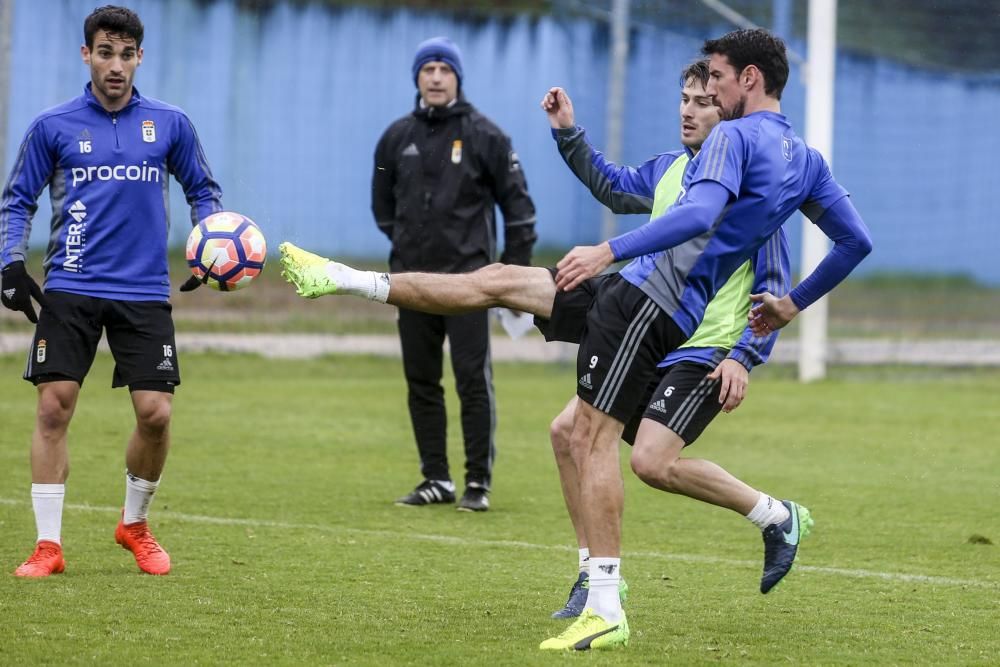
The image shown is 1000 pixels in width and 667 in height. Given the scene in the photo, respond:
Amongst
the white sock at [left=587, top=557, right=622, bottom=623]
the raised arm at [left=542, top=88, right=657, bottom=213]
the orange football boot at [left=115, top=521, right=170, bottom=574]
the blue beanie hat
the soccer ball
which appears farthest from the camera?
the blue beanie hat

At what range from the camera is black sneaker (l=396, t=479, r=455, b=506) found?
27.8 ft

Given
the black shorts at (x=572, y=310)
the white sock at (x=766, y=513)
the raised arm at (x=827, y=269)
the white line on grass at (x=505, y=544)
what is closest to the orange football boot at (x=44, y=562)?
the white line on grass at (x=505, y=544)

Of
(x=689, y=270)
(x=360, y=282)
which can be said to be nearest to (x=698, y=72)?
(x=689, y=270)

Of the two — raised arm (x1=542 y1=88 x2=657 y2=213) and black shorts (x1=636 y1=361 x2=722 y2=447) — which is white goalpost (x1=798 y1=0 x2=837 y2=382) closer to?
raised arm (x1=542 y1=88 x2=657 y2=213)

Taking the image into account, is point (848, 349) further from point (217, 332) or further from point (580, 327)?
point (580, 327)

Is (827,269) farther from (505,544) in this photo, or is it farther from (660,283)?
(505,544)

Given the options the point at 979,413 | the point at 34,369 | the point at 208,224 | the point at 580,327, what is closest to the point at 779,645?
the point at 580,327

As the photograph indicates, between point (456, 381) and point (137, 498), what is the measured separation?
2.58 meters

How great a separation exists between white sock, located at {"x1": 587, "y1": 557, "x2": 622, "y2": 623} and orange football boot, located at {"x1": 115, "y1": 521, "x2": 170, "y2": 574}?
6.70 ft

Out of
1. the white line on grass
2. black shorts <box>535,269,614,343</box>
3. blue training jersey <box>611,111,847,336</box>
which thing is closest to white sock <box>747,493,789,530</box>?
blue training jersey <box>611,111,847,336</box>

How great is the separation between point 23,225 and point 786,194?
10.2 feet

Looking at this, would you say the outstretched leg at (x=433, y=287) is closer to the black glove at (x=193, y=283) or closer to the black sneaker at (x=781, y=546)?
the black glove at (x=193, y=283)

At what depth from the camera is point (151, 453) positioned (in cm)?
645

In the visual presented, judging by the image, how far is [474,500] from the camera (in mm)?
8367
